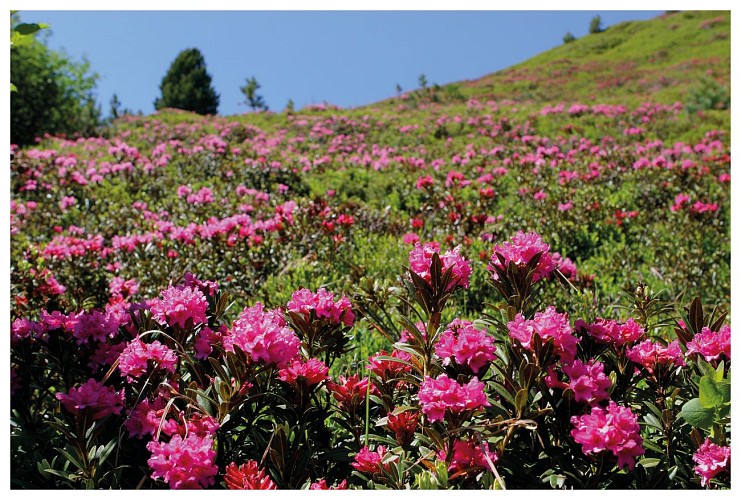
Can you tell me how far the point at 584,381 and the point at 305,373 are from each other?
0.74 m

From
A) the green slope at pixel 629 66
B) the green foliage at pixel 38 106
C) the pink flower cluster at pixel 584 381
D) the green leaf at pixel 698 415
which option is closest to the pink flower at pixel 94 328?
the pink flower cluster at pixel 584 381

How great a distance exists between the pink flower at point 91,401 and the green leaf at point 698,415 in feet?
5.17

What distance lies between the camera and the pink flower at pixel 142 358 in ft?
5.55

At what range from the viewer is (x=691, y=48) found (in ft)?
124

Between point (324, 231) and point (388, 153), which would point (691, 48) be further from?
point (324, 231)

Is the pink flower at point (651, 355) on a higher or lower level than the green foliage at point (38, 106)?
lower

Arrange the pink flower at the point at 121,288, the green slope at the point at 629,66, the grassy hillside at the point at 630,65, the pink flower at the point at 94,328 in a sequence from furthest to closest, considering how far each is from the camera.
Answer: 1. the grassy hillside at the point at 630,65
2. the green slope at the point at 629,66
3. the pink flower at the point at 121,288
4. the pink flower at the point at 94,328

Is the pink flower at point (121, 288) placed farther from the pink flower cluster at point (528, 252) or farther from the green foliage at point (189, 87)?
the green foliage at point (189, 87)

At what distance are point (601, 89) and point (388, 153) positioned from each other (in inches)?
886

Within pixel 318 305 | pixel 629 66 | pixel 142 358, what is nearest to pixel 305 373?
pixel 318 305

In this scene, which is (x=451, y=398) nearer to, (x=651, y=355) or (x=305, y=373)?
(x=305, y=373)

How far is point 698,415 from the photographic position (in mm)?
1498
